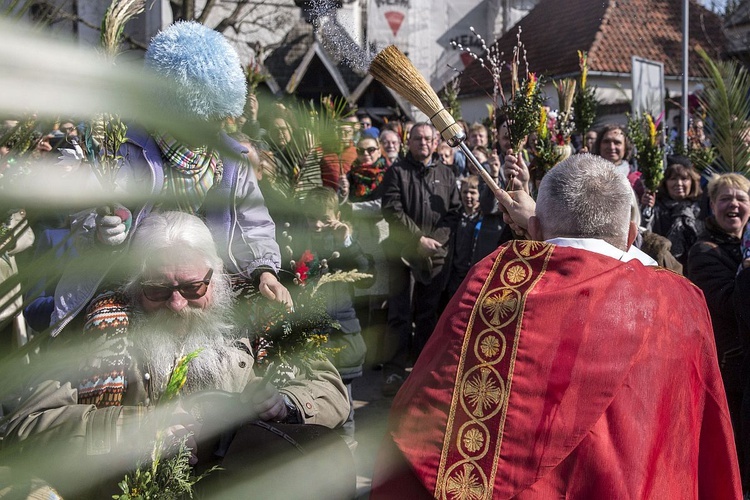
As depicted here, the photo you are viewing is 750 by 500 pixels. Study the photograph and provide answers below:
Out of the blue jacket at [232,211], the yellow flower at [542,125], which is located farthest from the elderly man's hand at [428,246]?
the blue jacket at [232,211]

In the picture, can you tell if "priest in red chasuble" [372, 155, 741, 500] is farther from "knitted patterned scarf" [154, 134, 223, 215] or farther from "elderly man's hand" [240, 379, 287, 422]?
"knitted patterned scarf" [154, 134, 223, 215]

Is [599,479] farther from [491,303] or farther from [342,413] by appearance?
[342,413]

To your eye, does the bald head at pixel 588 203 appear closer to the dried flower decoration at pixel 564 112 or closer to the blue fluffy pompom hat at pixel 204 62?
the blue fluffy pompom hat at pixel 204 62

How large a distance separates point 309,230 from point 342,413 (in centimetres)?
236

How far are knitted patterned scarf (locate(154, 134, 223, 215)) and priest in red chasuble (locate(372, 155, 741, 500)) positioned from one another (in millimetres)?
917

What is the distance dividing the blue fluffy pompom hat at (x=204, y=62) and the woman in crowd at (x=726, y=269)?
103 inches

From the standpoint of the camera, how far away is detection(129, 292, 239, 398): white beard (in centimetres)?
224

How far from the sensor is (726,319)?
399 centimetres

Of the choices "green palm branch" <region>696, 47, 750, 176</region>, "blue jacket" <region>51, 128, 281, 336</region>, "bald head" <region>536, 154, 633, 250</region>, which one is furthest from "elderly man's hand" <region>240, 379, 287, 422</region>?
"green palm branch" <region>696, 47, 750, 176</region>

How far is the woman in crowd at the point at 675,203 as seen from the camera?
561 cm

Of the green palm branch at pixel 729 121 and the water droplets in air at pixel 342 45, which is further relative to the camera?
the green palm branch at pixel 729 121

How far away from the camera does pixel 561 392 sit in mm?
2023

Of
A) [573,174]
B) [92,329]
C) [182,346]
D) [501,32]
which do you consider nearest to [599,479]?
[573,174]

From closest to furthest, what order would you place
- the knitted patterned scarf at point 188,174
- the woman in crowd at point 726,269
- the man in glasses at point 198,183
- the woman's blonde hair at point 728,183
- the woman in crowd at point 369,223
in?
1. the man in glasses at point 198,183
2. the knitted patterned scarf at point 188,174
3. the woman in crowd at point 726,269
4. the woman's blonde hair at point 728,183
5. the woman in crowd at point 369,223
